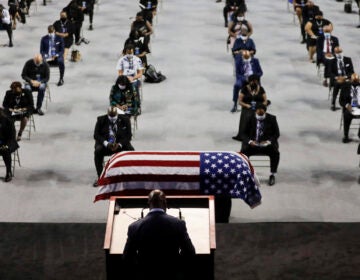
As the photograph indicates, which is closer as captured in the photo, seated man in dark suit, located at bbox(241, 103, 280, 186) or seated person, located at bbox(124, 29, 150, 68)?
seated man in dark suit, located at bbox(241, 103, 280, 186)

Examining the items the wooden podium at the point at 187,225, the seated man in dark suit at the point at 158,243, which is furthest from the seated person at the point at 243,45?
A: the seated man in dark suit at the point at 158,243

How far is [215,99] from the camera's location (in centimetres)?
1730

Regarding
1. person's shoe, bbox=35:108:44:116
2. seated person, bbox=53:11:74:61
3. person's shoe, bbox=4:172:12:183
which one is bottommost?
person's shoe, bbox=35:108:44:116

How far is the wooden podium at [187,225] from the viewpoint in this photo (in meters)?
8.09

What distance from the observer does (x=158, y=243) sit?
7.47 meters

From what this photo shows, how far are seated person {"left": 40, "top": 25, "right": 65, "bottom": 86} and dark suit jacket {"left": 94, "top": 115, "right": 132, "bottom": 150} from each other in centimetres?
533

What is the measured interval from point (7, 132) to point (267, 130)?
4.07 meters

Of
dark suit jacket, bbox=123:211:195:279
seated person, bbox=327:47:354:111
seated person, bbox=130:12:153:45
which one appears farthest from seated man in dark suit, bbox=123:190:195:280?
seated person, bbox=130:12:153:45

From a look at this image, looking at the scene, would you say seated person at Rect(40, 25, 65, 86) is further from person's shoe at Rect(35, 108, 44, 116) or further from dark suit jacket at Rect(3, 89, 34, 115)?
dark suit jacket at Rect(3, 89, 34, 115)

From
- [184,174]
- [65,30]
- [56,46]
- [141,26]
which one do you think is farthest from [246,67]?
[184,174]

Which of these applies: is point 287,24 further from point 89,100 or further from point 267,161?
point 267,161

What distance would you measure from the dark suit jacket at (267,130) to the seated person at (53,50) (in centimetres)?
631

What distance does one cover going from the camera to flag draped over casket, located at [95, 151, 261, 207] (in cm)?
1120

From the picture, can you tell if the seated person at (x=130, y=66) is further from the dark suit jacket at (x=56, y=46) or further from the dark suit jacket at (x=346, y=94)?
the dark suit jacket at (x=346, y=94)
